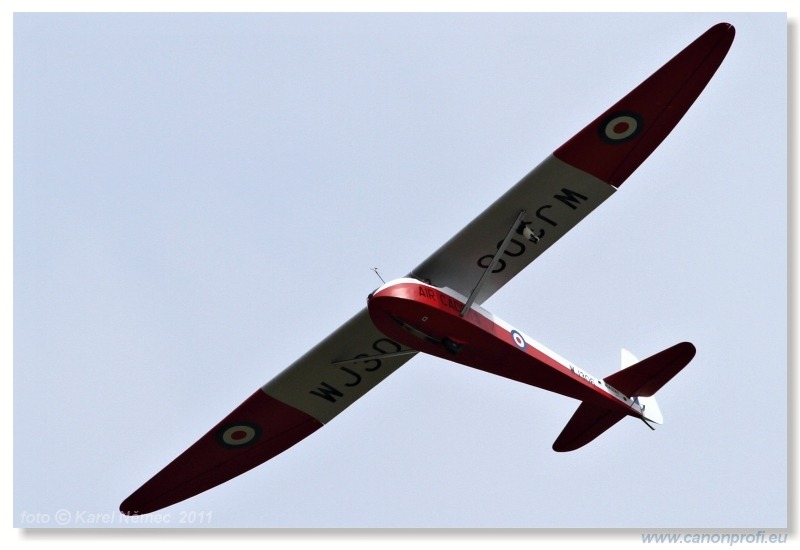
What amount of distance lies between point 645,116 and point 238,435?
8.92m

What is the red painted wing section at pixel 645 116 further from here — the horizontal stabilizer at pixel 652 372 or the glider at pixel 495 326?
the horizontal stabilizer at pixel 652 372

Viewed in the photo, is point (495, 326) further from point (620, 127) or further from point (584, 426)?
point (584, 426)

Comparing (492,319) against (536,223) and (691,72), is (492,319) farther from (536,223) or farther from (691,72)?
(691,72)

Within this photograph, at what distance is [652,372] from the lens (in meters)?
23.0

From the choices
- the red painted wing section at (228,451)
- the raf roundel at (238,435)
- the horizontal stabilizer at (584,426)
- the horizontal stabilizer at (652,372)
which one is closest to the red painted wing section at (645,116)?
the horizontal stabilizer at (652,372)

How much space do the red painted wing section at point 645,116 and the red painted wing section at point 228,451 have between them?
686 cm

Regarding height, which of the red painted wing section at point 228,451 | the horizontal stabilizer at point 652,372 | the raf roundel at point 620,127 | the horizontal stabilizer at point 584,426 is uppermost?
the raf roundel at point 620,127

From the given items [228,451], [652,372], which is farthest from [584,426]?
[228,451]

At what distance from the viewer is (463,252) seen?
20.8m

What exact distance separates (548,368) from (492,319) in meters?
1.27

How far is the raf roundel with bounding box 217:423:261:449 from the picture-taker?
23391mm

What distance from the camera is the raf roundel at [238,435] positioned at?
23391mm

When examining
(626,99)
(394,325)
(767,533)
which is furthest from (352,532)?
(626,99)

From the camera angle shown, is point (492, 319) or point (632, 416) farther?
point (632, 416)
